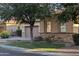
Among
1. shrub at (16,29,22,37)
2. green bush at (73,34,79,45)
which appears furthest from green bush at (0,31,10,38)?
green bush at (73,34,79,45)

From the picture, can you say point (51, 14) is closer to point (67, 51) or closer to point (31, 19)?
point (31, 19)

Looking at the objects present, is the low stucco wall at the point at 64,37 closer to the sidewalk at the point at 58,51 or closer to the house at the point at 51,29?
the house at the point at 51,29

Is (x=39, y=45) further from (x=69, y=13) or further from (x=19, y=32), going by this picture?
(x=69, y=13)

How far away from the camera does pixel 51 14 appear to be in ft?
22.7

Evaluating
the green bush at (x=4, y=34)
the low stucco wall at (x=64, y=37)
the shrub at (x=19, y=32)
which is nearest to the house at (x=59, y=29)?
the low stucco wall at (x=64, y=37)

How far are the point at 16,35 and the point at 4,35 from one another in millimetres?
276

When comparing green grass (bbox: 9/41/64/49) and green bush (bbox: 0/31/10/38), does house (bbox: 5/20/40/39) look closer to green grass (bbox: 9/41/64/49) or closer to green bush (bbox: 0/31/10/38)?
green bush (bbox: 0/31/10/38)

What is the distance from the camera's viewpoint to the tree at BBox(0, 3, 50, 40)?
6.82m

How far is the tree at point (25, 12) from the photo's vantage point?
6.82 meters

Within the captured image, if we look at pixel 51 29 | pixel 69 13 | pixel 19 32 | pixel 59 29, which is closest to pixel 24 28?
pixel 19 32

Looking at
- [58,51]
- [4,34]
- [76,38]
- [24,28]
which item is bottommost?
[58,51]

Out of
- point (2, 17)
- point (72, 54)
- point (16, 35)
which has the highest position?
point (2, 17)

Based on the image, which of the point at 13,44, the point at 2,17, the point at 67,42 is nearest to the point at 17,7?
the point at 2,17

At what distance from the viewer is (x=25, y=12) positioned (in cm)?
686
